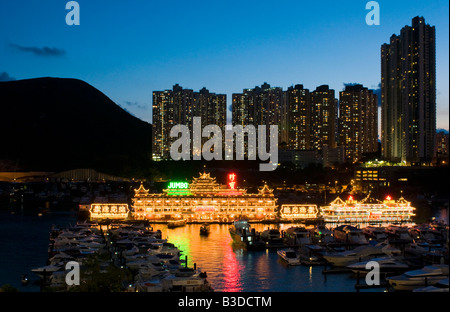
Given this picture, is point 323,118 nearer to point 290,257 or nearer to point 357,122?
point 357,122

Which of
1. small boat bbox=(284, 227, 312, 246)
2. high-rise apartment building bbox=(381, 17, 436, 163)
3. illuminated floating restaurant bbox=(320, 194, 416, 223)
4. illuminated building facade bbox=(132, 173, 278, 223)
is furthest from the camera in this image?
high-rise apartment building bbox=(381, 17, 436, 163)

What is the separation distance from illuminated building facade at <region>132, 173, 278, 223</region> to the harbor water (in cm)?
226

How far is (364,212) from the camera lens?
30.6m

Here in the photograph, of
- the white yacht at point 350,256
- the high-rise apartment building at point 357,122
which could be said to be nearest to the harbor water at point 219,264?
the white yacht at point 350,256

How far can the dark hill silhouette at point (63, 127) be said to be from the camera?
277 ft

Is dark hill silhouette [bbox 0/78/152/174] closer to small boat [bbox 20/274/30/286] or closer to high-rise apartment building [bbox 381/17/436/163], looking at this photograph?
high-rise apartment building [bbox 381/17/436/163]

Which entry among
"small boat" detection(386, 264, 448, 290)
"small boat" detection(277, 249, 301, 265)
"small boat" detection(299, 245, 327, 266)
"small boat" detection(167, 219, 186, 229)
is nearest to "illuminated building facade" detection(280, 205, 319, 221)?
"small boat" detection(167, 219, 186, 229)

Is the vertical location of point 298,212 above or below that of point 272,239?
above

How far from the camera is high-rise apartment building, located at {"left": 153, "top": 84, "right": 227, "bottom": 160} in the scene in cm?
7262

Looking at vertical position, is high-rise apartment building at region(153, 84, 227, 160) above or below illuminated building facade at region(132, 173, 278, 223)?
above

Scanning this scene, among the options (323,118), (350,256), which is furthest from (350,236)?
(323,118)

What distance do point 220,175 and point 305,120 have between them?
22734mm

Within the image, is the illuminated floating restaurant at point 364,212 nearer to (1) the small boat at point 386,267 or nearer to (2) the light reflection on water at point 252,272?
(2) the light reflection on water at point 252,272

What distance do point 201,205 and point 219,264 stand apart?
13.1m
